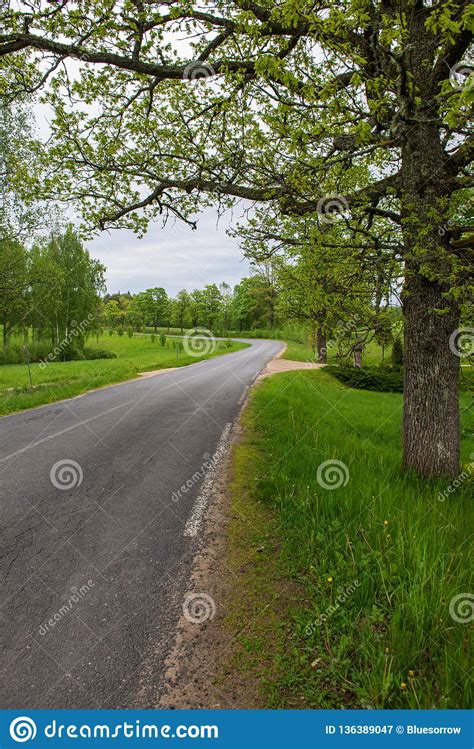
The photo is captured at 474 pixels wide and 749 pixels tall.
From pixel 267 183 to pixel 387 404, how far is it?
1234cm

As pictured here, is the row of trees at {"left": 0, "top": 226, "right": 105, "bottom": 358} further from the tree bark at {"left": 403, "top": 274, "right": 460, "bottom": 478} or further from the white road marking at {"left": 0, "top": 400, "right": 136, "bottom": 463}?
the tree bark at {"left": 403, "top": 274, "right": 460, "bottom": 478}

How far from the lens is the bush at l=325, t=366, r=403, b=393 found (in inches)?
752

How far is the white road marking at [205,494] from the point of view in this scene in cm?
411

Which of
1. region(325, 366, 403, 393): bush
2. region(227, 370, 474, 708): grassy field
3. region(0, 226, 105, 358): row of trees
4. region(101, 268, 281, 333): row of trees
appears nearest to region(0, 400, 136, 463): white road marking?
region(227, 370, 474, 708): grassy field

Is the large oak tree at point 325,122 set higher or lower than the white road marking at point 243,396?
higher

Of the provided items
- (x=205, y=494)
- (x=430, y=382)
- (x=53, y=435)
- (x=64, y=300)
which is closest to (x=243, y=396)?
(x=53, y=435)

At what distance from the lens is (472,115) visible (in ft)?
8.95

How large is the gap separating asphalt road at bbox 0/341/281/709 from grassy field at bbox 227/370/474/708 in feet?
2.22

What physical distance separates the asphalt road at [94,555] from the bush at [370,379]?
44.0 ft

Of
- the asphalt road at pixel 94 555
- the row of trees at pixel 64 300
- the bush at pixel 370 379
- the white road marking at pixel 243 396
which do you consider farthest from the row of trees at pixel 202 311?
the asphalt road at pixel 94 555

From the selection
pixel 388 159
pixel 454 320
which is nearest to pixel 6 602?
pixel 454 320

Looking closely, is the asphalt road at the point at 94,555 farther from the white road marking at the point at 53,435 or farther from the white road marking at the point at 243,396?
the white road marking at the point at 243,396

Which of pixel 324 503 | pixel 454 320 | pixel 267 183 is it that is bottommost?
pixel 324 503

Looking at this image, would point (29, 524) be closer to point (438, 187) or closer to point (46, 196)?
point (46, 196)
